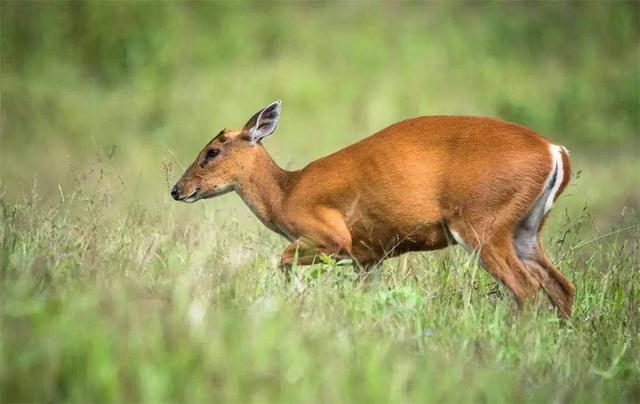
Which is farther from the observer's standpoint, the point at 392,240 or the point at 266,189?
the point at 266,189

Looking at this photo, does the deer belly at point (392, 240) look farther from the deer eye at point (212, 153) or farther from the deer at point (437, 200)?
the deer eye at point (212, 153)

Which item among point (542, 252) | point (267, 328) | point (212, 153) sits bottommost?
point (542, 252)

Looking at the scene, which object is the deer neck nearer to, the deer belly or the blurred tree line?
the deer belly

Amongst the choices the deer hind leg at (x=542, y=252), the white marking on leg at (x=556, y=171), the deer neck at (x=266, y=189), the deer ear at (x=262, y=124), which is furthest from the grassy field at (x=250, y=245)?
the deer ear at (x=262, y=124)

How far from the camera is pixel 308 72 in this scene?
19078 mm

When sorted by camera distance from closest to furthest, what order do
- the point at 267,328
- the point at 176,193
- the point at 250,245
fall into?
1. the point at 267,328
2. the point at 176,193
3. the point at 250,245

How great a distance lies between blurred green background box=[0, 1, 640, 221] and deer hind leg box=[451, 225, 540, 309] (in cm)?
836

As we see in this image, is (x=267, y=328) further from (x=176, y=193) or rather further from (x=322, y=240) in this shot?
(x=176, y=193)

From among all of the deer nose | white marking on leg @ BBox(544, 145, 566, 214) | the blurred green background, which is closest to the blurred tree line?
the blurred green background

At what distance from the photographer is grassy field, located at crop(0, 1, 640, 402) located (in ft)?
17.0

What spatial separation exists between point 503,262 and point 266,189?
1.67 m

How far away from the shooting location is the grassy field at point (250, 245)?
17.0ft

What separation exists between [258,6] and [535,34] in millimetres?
4217

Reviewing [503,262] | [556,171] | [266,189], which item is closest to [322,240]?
[266,189]
